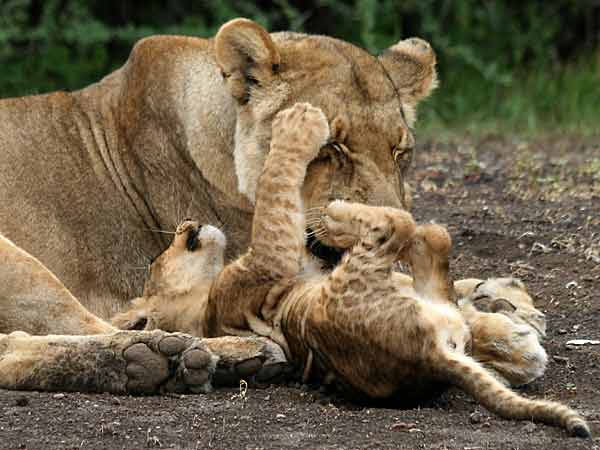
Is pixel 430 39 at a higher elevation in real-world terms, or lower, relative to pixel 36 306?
higher

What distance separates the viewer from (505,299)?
469 cm

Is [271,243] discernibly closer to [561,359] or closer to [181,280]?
[181,280]

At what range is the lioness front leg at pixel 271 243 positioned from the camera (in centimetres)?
436

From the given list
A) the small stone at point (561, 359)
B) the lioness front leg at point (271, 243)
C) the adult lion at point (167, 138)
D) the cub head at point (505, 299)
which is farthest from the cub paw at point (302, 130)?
the small stone at point (561, 359)

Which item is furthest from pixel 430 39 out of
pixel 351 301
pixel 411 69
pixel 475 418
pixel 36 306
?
pixel 475 418

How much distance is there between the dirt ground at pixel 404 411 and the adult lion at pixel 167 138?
818mm

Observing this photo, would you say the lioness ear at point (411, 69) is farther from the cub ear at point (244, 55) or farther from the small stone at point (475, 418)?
the small stone at point (475, 418)

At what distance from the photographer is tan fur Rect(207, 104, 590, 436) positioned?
3725 millimetres

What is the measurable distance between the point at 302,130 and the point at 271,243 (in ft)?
1.30

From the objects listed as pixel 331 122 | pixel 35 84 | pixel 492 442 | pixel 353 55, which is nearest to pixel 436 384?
pixel 492 442

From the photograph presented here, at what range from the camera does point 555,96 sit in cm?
987

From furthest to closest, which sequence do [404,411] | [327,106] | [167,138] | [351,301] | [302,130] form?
[167,138] < [327,106] < [302,130] < [351,301] < [404,411]

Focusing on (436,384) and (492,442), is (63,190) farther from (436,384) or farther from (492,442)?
(492,442)

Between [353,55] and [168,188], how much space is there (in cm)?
→ 83
